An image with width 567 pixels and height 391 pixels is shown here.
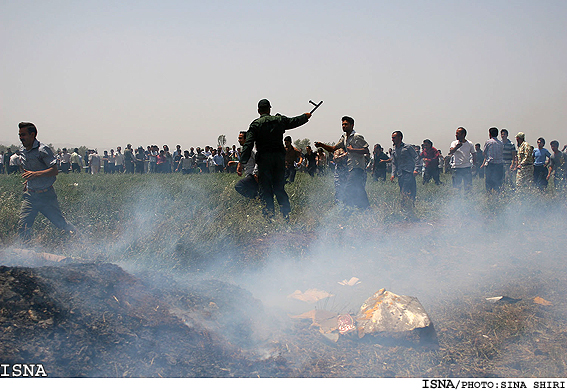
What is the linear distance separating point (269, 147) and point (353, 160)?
172 centimetres

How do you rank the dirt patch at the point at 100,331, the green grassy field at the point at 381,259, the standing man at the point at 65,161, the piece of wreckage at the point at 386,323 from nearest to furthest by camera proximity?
the dirt patch at the point at 100,331 → the green grassy field at the point at 381,259 → the piece of wreckage at the point at 386,323 → the standing man at the point at 65,161

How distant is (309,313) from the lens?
432 cm

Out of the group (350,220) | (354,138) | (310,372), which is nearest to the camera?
(310,372)

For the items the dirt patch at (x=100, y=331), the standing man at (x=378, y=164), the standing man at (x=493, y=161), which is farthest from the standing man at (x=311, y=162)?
the dirt patch at (x=100, y=331)

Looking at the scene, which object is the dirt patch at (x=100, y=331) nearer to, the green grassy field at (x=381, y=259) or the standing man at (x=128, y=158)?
the green grassy field at (x=381, y=259)

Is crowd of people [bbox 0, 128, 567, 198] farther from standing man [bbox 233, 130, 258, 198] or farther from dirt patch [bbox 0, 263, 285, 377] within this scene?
dirt patch [bbox 0, 263, 285, 377]

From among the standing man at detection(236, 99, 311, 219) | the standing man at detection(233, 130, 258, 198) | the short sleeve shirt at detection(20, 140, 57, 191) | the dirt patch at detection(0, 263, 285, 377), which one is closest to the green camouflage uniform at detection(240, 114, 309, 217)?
the standing man at detection(236, 99, 311, 219)

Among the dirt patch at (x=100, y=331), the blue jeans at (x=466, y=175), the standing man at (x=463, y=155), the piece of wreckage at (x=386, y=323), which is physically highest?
the standing man at (x=463, y=155)

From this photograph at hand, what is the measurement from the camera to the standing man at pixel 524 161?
978 centimetres

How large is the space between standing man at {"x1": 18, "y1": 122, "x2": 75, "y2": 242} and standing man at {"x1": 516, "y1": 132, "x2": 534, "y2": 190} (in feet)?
31.0

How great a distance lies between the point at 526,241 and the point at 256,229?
4048 millimetres

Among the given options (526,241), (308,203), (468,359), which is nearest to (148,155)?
(308,203)

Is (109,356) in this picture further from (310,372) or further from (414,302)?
(414,302)

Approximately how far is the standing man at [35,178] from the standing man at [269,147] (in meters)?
2.61
